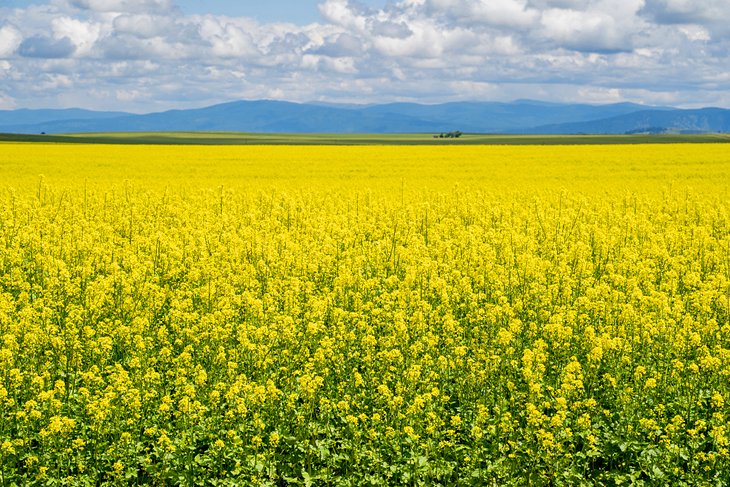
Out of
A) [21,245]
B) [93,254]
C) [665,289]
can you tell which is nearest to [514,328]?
[665,289]

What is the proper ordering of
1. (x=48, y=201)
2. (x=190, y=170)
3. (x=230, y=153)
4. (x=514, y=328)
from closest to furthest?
(x=514, y=328), (x=48, y=201), (x=190, y=170), (x=230, y=153)

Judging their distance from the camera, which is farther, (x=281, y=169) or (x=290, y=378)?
(x=281, y=169)

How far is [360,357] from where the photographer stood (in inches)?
335

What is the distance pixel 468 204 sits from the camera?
20391 millimetres

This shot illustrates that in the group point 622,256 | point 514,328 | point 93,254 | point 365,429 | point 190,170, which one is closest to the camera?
point 365,429

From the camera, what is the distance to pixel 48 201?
21.1m

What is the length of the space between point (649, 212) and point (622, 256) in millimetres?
6356

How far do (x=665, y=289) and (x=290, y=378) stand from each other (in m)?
6.91

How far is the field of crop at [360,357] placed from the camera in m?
6.39

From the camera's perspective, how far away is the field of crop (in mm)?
6395

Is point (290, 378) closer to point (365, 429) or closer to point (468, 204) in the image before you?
point (365, 429)

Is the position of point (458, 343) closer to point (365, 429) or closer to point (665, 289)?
point (365, 429)

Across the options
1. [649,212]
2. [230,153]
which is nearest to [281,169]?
[230,153]

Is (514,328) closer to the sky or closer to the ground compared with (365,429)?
closer to the sky
